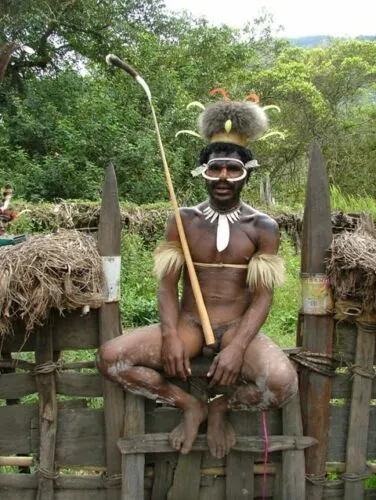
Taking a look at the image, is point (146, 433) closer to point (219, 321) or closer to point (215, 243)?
point (219, 321)

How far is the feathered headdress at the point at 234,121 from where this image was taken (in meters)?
2.63

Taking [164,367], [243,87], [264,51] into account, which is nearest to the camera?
[164,367]

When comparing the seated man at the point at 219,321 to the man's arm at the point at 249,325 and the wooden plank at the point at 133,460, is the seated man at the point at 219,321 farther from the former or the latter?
the wooden plank at the point at 133,460

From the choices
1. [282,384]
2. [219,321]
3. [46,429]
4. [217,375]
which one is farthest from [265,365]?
[46,429]

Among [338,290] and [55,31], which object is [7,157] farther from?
[338,290]

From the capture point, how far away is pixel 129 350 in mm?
2598

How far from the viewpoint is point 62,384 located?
280 centimetres

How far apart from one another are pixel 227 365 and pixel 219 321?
0.87 feet

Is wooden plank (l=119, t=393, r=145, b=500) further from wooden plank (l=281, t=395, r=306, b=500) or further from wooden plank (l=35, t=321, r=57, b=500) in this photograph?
wooden plank (l=281, t=395, r=306, b=500)

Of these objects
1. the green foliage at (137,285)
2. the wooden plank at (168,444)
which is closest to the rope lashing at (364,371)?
the wooden plank at (168,444)

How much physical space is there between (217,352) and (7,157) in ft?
30.8

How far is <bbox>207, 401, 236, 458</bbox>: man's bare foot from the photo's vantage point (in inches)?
104

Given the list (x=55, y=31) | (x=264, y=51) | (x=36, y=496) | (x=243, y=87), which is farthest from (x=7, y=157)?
(x=264, y=51)

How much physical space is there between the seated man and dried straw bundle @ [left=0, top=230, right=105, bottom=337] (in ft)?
0.91
